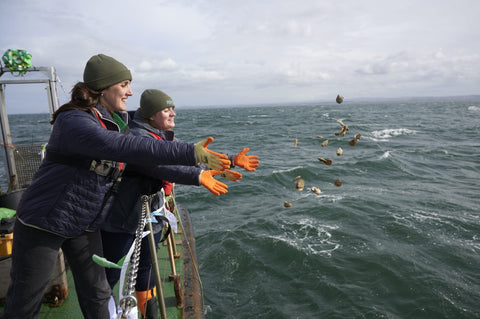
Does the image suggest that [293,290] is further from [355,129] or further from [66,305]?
[355,129]

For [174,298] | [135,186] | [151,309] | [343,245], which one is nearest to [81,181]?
[135,186]

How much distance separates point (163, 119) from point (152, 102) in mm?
163

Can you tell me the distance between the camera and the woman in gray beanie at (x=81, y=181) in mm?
1610

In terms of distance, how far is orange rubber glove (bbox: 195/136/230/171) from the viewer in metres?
1.68

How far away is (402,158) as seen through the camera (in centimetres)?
1750

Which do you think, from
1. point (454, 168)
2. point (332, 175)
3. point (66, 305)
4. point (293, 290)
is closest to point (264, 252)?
point (293, 290)

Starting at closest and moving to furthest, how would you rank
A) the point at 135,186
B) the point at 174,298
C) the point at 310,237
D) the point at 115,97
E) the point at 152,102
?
1. the point at 115,97
2. the point at 135,186
3. the point at 152,102
4. the point at 174,298
5. the point at 310,237

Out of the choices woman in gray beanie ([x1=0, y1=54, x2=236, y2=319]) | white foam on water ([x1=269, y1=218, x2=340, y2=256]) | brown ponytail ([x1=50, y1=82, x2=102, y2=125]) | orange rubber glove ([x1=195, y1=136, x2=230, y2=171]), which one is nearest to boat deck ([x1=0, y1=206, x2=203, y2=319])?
woman in gray beanie ([x1=0, y1=54, x2=236, y2=319])

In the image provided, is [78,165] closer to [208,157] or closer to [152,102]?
[208,157]

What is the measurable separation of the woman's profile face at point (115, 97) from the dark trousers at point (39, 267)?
0.84 meters

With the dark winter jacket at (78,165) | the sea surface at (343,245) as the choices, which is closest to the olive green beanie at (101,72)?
the dark winter jacket at (78,165)

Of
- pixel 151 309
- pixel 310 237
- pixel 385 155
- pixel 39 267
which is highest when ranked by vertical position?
pixel 39 267

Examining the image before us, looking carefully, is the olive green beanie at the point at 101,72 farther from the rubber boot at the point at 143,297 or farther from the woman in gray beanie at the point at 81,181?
the rubber boot at the point at 143,297

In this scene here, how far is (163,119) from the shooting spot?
2475 mm
